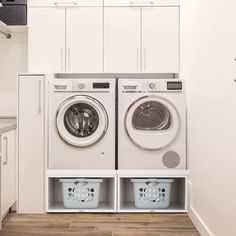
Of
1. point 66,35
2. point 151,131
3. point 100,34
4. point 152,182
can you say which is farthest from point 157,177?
point 66,35

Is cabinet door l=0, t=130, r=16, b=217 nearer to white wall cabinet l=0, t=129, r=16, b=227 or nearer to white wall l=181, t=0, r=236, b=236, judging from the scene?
white wall cabinet l=0, t=129, r=16, b=227

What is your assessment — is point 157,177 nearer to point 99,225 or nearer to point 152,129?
point 152,129

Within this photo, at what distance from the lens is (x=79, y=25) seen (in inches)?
144

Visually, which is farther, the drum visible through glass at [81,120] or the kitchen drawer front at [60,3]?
the kitchen drawer front at [60,3]

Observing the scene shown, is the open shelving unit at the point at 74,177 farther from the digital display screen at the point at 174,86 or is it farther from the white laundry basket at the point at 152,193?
the digital display screen at the point at 174,86

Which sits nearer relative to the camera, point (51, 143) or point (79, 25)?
point (51, 143)

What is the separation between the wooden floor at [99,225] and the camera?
2.76 metres

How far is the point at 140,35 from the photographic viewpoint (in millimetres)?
3664

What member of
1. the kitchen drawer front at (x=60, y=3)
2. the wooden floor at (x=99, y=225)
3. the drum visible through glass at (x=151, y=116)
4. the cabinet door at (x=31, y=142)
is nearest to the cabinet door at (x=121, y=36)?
the kitchen drawer front at (x=60, y=3)

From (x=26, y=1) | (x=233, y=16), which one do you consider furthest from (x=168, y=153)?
(x=26, y=1)

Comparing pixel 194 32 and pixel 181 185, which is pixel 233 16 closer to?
pixel 194 32

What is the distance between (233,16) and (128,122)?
57.2 inches

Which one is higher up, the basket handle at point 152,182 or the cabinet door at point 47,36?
the cabinet door at point 47,36

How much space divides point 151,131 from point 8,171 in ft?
4.23
